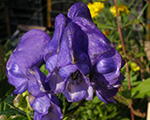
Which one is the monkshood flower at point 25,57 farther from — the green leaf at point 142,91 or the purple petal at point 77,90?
the green leaf at point 142,91

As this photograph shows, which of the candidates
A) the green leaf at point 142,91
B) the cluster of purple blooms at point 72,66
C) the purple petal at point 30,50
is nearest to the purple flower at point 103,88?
the cluster of purple blooms at point 72,66

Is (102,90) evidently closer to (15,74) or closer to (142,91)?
(15,74)

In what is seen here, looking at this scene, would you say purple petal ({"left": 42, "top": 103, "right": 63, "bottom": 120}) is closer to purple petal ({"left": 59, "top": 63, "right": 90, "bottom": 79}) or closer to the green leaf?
purple petal ({"left": 59, "top": 63, "right": 90, "bottom": 79})

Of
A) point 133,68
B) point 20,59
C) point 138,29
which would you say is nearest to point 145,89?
point 133,68

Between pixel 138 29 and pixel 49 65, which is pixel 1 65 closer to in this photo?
pixel 49 65

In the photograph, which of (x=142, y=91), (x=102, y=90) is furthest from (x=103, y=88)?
(x=142, y=91)

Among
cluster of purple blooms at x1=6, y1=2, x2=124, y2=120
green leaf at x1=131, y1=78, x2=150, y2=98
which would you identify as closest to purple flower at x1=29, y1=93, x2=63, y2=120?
cluster of purple blooms at x1=6, y1=2, x2=124, y2=120

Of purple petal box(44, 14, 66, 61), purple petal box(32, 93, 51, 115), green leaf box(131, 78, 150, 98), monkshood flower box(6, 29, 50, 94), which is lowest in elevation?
green leaf box(131, 78, 150, 98)

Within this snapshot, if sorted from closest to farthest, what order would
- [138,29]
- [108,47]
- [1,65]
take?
[108,47], [1,65], [138,29]
